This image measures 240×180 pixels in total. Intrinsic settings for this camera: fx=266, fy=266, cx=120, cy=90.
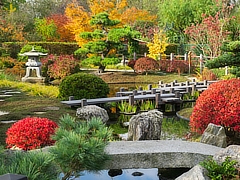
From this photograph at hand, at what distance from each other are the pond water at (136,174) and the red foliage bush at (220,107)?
1371 mm

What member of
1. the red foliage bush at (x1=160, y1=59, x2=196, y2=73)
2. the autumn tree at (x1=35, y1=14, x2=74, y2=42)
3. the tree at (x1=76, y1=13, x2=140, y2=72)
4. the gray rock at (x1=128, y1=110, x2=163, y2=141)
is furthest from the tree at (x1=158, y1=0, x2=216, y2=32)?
the gray rock at (x1=128, y1=110, x2=163, y2=141)

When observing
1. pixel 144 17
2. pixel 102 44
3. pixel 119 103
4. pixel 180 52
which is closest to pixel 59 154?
Result: pixel 119 103

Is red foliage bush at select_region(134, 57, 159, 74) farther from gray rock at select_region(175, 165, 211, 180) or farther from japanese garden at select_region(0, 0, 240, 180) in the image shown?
gray rock at select_region(175, 165, 211, 180)

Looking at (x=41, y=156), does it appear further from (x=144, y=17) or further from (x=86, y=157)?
(x=144, y=17)

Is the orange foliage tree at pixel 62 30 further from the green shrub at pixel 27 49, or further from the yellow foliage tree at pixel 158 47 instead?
the yellow foliage tree at pixel 158 47

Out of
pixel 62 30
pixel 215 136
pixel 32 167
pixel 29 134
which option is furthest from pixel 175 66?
pixel 32 167

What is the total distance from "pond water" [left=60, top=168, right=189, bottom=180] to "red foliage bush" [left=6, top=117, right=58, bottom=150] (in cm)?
86

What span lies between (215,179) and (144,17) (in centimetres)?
Result: 3033

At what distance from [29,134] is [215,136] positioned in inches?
125

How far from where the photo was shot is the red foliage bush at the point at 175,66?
18.7 m

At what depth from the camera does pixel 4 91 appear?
1019cm

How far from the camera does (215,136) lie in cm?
474

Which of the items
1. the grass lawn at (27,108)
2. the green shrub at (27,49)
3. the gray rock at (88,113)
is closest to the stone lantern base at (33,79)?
the green shrub at (27,49)

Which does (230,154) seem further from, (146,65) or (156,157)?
(146,65)
